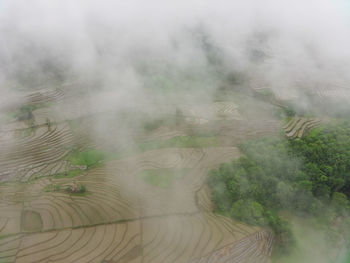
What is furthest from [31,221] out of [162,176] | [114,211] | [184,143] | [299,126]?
[299,126]

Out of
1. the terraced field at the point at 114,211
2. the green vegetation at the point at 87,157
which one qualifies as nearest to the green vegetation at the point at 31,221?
the terraced field at the point at 114,211

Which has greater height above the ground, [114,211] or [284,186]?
[114,211]

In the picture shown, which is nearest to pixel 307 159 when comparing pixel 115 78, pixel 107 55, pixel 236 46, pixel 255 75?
pixel 255 75

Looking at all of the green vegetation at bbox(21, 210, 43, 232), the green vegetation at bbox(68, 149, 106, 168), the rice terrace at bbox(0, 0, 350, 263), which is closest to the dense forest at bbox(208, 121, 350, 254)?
the rice terrace at bbox(0, 0, 350, 263)

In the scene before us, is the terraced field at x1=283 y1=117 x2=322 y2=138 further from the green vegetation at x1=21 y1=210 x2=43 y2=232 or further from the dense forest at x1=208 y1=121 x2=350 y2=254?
the green vegetation at x1=21 y1=210 x2=43 y2=232

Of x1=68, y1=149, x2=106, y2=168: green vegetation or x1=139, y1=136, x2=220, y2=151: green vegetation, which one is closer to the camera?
x1=68, y1=149, x2=106, y2=168: green vegetation

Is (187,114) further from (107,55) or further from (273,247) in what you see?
(107,55)

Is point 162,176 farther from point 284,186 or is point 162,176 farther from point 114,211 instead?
point 284,186

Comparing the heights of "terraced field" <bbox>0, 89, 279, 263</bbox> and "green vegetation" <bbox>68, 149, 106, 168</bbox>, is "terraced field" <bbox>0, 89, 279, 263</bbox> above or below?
below
